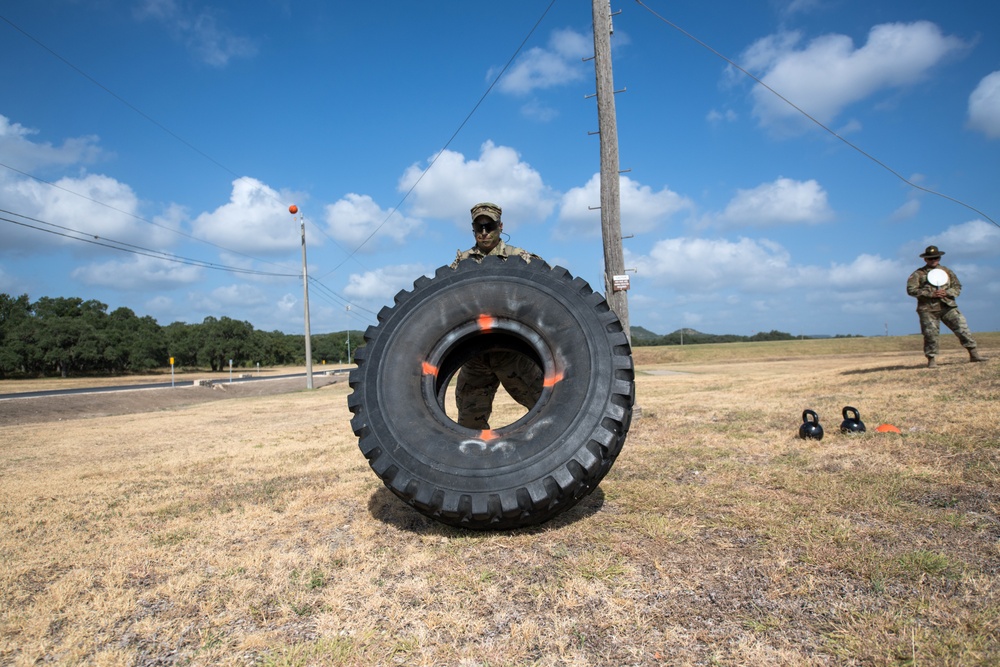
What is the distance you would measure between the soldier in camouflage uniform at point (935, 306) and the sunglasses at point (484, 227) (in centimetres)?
1006

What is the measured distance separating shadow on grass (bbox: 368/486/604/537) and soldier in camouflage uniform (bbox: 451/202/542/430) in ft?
4.07

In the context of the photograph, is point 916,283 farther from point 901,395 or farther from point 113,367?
point 113,367

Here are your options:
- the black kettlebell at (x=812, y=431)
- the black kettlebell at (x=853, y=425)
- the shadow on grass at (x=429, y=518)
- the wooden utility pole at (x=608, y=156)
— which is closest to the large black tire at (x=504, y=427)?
the shadow on grass at (x=429, y=518)

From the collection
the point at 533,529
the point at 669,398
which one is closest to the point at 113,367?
the point at 669,398

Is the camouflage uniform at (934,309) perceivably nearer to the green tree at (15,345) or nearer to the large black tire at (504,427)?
the large black tire at (504,427)

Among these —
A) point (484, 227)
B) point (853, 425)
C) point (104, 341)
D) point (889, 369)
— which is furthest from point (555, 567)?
point (104, 341)

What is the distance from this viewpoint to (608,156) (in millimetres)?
9172

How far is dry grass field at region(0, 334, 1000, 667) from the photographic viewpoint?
2.22 meters

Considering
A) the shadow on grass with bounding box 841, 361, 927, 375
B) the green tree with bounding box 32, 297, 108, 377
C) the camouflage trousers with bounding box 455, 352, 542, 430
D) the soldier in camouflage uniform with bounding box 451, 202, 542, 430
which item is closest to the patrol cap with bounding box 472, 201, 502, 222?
the soldier in camouflage uniform with bounding box 451, 202, 542, 430

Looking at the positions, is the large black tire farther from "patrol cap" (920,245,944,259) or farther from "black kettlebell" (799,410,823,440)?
"patrol cap" (920,245,944,259)

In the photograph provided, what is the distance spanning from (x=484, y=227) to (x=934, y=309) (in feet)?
34.0

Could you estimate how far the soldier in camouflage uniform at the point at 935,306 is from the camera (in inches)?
418

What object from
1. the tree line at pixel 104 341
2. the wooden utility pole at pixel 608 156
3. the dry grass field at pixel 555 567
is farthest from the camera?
the tree line at pixel 104 341

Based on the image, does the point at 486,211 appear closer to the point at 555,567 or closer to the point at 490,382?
the point at 490,382
